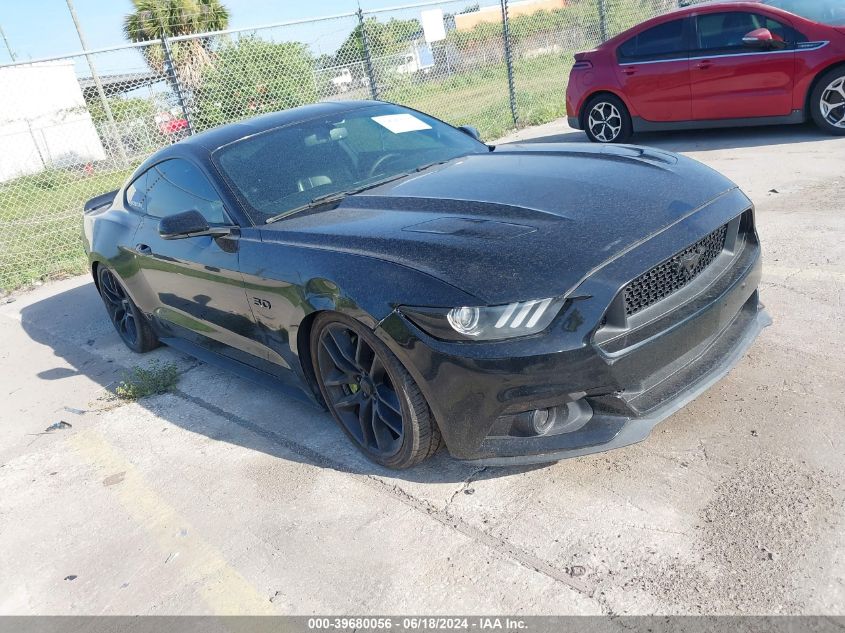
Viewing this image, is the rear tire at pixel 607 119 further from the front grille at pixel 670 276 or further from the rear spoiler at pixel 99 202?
the front grille at pixel 670 276

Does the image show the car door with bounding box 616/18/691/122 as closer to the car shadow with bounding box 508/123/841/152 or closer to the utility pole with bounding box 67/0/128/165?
the car shadow with bounding box 508/123/841/152

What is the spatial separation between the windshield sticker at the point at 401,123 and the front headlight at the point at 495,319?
2099mm

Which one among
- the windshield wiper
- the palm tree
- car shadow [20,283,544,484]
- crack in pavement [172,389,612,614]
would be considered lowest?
car shadow [20,283,544,484]

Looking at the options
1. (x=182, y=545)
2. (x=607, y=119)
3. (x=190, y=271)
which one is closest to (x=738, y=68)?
(x=607, y=119)

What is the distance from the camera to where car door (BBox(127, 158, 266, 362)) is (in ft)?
12.0

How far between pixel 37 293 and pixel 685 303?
7.23 meters

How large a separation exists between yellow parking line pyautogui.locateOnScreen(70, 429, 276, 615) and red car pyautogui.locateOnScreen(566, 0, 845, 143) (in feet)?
22.3

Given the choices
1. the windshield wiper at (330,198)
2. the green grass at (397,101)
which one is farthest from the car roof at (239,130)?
the green grass at (397,101)

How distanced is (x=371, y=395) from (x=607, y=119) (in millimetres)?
6686

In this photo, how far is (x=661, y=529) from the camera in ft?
8.21

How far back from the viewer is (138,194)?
486cm

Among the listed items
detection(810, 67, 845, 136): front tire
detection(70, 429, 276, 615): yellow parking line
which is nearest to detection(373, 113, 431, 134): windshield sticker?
detection(70, 429, 276, 615): yellow parking line

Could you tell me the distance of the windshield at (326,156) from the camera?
3.70m

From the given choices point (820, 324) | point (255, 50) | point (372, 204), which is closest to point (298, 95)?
point (255, 50)
